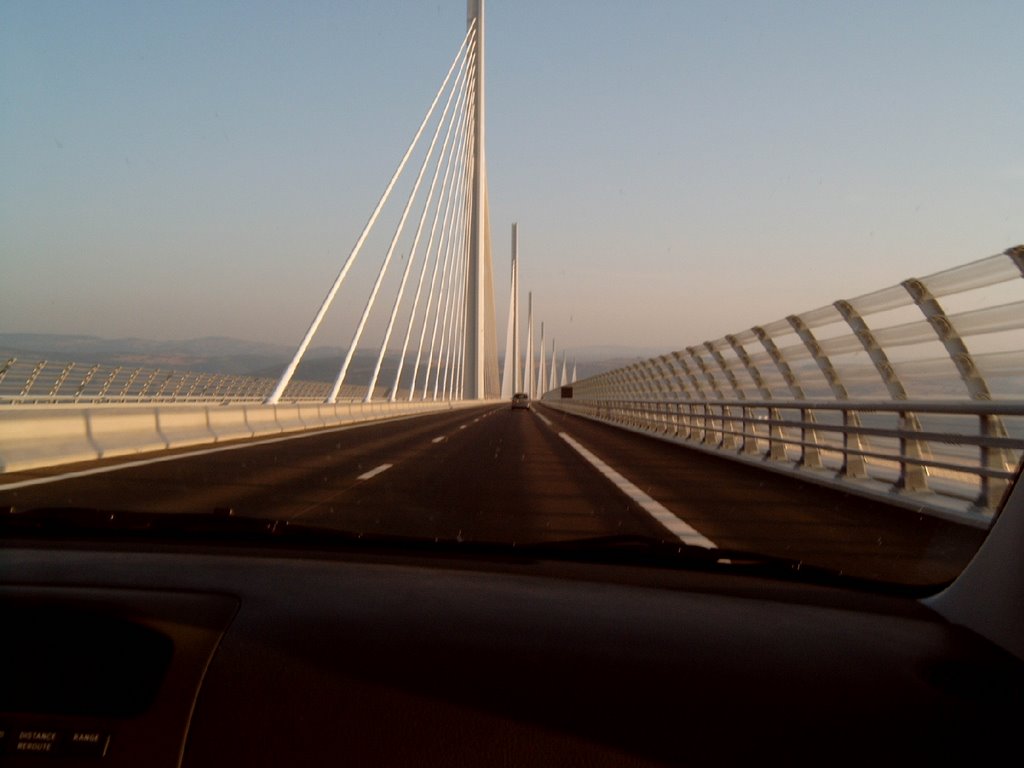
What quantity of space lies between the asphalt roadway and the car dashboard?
1940 millimetres

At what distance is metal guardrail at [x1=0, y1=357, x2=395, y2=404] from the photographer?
112 feet

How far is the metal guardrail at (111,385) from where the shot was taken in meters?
34.2

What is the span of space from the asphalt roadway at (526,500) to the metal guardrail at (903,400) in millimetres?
521

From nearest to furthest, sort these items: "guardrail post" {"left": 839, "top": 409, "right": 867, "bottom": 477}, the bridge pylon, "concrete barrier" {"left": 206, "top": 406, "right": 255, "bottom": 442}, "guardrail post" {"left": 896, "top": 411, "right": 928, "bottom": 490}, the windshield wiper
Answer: the windshield wiper, "guardrail post" {"left": 896, "top": 411, "right": 928, "bottom": 490}, "guardrail post" {"left": 839, "top": 409, "right": 867, "bottom": 477}, "concrete barrier" {"left": 206, "top": 406, "right": 255, "bottom": 442}, the bridge pylon

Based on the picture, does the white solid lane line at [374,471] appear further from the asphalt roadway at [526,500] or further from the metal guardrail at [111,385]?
the metal guardrail at [111,385]

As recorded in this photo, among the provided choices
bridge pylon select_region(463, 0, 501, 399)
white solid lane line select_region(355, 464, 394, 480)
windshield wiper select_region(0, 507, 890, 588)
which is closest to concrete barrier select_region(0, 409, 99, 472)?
white solid lane line select_region(355, 464, 394, 480)

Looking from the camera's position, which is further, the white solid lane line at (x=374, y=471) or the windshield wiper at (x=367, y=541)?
the white solid lane line at (x=374, y=471)

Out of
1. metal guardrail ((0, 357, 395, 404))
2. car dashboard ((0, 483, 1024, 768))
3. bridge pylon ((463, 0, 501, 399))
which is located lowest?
car dashboard ((0, 483, 1024, 768))

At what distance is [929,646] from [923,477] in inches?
321

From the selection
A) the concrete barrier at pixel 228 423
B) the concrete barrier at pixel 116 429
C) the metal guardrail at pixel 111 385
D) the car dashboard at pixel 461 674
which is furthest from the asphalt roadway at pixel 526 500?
the metal guardrail at pixel 111 385

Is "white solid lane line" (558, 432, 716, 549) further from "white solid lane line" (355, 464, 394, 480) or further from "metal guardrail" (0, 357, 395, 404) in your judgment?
"metal guardrail" (0, 357, 395, 404)

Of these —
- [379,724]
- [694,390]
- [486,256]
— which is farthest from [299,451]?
[486,256]

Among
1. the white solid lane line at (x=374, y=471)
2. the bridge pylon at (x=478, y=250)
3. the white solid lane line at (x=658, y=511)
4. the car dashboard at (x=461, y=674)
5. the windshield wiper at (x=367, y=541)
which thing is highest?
the bridge pylon at (x=478, y=250)

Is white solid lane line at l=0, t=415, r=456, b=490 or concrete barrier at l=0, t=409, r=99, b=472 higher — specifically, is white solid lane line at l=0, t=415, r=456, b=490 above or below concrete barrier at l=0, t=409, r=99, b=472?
below
